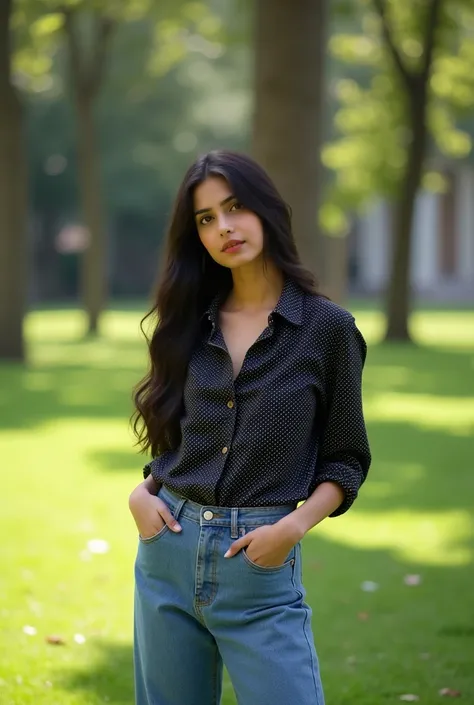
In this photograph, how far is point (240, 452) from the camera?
135 inches

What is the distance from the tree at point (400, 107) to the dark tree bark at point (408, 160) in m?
0.02

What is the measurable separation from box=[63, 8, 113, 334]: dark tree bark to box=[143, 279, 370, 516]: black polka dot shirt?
89.9ft

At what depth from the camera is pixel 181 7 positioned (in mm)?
29922

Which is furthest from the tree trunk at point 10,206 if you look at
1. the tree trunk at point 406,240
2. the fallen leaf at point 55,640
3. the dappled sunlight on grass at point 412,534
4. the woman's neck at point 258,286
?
the woman's neck at point 258,286

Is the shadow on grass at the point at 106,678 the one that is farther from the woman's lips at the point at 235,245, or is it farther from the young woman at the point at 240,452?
the woman's lips at the point at 235,245

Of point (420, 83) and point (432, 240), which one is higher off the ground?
point (420, 83)

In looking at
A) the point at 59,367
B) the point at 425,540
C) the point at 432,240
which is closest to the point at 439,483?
the point at 425,540

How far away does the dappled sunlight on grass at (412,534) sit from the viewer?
8203mm

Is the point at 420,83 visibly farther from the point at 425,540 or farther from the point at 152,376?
the point at 152,376

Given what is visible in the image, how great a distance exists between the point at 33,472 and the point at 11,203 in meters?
11.3

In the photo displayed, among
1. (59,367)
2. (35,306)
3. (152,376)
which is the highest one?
(152,376)

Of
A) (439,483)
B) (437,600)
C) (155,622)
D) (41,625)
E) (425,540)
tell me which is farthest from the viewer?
(439,483)

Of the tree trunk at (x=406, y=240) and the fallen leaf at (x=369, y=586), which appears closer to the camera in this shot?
the fallen leaf at (x=369, y=586)

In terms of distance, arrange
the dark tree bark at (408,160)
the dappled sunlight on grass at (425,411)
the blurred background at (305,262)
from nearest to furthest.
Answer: the blurred background at (305,262)
the dappled sunlight on grass at (425,411)
the dark tree bark at (408,160)
